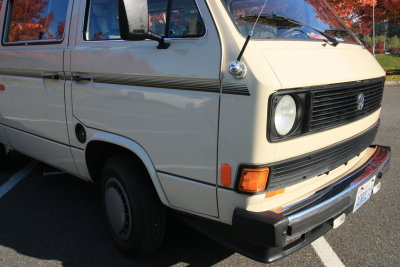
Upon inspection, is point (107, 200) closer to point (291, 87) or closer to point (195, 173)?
point (195, 173)

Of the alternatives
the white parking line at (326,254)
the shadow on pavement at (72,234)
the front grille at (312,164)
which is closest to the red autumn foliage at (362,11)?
the front grille at (312,164)

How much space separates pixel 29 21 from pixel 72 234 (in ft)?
6.82

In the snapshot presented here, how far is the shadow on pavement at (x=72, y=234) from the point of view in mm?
2977

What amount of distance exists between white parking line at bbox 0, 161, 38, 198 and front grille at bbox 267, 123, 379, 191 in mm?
3360

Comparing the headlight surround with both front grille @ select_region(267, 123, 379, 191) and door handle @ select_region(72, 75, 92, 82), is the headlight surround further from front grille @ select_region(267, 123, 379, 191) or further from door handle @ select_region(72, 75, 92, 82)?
door handle @ select_region(72, 75, 92, 82)

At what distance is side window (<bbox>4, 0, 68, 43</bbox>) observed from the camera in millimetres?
3191

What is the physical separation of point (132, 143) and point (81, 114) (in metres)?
0.64

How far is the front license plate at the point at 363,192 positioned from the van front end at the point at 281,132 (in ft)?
0.03

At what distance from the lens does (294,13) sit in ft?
9.01

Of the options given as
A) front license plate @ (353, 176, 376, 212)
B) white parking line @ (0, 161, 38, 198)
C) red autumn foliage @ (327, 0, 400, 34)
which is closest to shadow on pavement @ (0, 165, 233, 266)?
white parking line @ (0, 161, 38, 198)

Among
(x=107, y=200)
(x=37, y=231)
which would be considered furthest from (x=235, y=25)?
(x=37, y=231)

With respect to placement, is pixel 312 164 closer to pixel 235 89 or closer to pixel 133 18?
pixel 235 89

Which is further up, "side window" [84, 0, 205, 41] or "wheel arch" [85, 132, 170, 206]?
"side window" [84, 0, 205, 41]

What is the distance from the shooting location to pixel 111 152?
10.0ft
